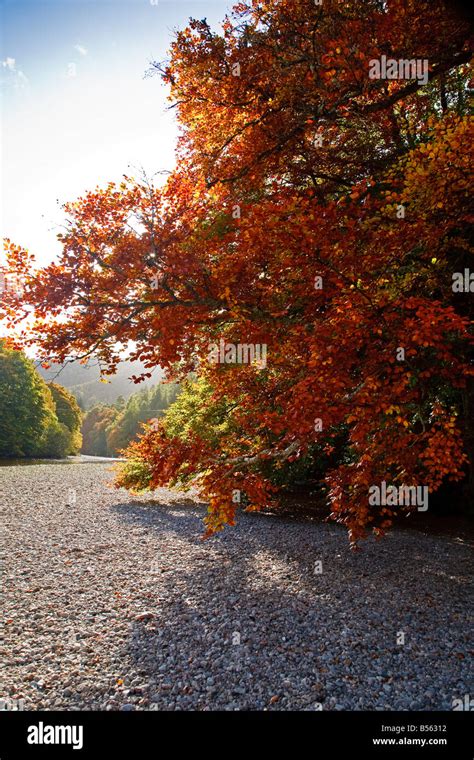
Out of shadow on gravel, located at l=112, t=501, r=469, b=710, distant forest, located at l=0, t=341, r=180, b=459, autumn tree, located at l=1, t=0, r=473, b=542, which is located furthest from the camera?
distant forest, located at l=0, t=341, r=180, b=459

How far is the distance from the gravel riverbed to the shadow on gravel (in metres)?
0.02

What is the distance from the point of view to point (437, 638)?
608 cm

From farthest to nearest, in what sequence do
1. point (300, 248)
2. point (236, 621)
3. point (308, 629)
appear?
point (300, 248) → point (236, 621) → point (308, 629)

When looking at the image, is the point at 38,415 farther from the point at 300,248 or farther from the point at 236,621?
the point at 300,248

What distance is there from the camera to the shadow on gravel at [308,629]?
495cm

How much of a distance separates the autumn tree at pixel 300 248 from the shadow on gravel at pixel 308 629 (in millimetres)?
1518

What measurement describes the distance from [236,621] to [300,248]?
605 cm

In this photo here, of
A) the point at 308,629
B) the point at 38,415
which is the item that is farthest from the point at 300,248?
the point at 38,415

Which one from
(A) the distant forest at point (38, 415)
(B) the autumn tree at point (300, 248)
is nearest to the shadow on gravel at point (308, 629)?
(B) the autumn tree at point (300, 248)

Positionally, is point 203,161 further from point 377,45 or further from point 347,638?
point 347,638

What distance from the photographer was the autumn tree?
6703 millimetres

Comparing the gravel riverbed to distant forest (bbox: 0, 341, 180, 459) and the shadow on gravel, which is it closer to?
the shadow on gravel

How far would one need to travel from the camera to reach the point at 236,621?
6.62m

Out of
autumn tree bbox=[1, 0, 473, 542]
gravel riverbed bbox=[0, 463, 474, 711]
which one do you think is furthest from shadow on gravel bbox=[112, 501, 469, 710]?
autumn tree bbox=[1, 0, 473, 542]
